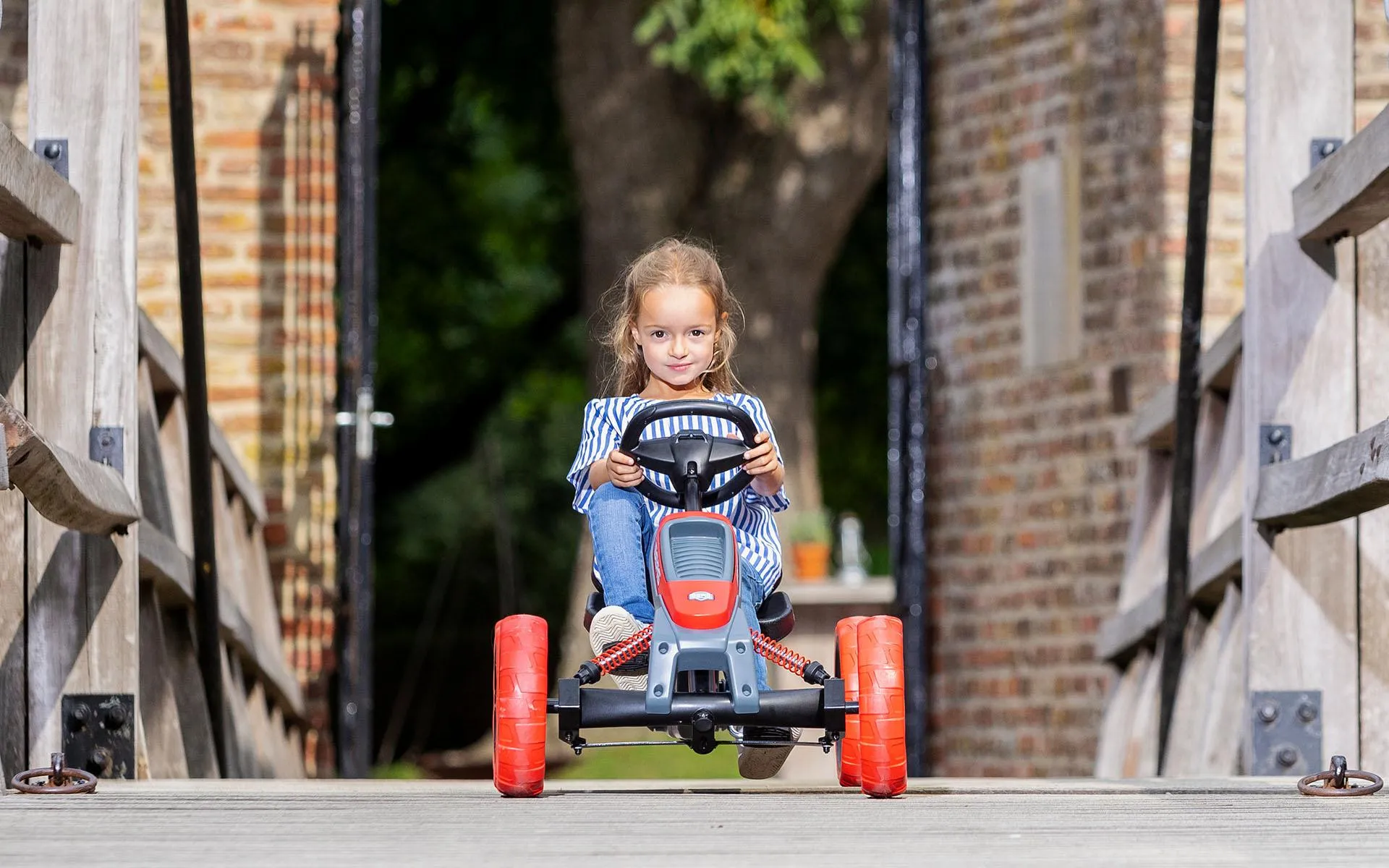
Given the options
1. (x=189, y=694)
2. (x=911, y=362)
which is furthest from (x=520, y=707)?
(x=911, y=362)

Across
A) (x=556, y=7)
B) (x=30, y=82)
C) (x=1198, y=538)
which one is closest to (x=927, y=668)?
(x=1198, y=538)

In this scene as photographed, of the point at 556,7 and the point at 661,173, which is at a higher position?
the point at 556,7

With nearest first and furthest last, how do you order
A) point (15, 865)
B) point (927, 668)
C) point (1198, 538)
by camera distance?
1. point (15, 865)
2. point (1198, 538)
3. point (927, 668)

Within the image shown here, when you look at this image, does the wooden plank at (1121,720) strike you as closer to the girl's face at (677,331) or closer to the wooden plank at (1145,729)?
the wooden plank at (1145,729)

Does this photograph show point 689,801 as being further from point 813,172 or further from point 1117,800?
point 813,172

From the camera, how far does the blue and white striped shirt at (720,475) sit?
3.76 m

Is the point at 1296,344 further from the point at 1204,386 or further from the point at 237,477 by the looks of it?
the point at 237,477

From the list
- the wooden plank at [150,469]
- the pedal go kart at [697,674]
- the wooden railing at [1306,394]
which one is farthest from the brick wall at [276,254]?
the wooden railing at [1306,394]

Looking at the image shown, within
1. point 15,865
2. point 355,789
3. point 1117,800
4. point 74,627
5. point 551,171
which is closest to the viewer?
point 15,865

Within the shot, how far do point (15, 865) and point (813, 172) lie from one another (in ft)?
31.0

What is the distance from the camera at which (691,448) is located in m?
3.54

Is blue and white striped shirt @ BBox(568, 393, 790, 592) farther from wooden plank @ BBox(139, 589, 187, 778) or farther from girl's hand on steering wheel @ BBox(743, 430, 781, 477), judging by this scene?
wooden plank @ BBox(139, 589, 187, 778)

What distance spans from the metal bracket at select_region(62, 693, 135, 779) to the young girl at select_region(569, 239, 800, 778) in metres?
0.91

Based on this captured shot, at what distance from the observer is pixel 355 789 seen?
11.6 ft
